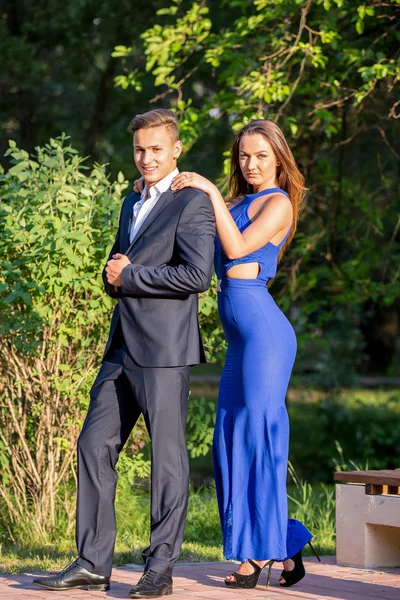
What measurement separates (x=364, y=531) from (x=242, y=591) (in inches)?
37.9

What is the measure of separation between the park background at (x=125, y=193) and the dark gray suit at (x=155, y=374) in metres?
1.04

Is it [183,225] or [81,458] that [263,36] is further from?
[81,458]

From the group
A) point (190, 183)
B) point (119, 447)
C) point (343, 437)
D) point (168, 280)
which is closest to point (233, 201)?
point (190, 183)

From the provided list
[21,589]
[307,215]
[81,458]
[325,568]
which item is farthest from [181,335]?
[307,215]

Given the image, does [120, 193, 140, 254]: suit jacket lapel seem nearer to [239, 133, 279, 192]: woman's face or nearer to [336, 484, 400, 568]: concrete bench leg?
[239, 133, 279, 192]: woman's face

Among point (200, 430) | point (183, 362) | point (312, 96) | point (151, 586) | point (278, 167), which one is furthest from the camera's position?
point (312, 96)

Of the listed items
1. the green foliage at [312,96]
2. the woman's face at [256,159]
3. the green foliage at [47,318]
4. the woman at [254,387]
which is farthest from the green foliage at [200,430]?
the woman's face at [256,159]

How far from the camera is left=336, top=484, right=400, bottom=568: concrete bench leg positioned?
4.97m

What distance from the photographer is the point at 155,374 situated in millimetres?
4016

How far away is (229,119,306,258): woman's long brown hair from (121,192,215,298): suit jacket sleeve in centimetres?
57

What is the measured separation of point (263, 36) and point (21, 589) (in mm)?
5190

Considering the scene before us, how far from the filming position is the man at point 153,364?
4.01 meters

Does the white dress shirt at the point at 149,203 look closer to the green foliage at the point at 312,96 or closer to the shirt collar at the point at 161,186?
the shirt collar at the point at 161,186

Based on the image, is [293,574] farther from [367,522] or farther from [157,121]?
[157,121]
